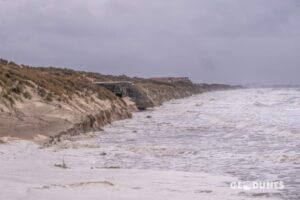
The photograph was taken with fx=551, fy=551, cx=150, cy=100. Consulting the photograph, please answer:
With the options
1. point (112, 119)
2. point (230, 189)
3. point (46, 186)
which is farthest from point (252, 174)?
point (112, 119)

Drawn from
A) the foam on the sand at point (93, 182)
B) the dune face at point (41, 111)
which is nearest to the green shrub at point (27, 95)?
the dune face at point (41, 111)

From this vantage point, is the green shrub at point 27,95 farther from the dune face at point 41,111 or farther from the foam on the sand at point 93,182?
the foam on the sand at point 93,182

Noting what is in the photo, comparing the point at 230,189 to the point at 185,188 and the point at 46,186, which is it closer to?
the point at 185,188

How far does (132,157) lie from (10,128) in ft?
15.5

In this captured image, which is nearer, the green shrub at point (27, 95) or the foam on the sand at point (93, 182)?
the foam on the sand at point (93, 182)

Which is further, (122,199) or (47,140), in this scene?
(47,140)

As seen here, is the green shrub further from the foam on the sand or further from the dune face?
the foam on the sand

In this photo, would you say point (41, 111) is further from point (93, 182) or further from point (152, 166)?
point (93, 182)

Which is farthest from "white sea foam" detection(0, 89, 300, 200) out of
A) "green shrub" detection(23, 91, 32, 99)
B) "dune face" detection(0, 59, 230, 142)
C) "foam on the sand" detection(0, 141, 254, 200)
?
"green shrub" detection(23, 91, 32, 99)

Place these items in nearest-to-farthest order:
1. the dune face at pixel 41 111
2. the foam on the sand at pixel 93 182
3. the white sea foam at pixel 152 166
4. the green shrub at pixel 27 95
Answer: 1. the foam on the sand at pixel 93 182
2. the white sea foam at pixel 152 166
3. the dune face at pixel 41 111
4. the green shrub at pixel 27 95

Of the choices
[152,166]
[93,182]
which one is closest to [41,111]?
[152,166]

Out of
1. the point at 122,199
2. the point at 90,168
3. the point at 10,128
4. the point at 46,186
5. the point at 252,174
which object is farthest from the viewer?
the point at 10,128

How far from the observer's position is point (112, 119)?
3347 cm

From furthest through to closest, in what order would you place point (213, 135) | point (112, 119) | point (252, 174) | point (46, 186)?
point (112, 119)
point (213, 135)
point (252, 174)
point (46, 186)
